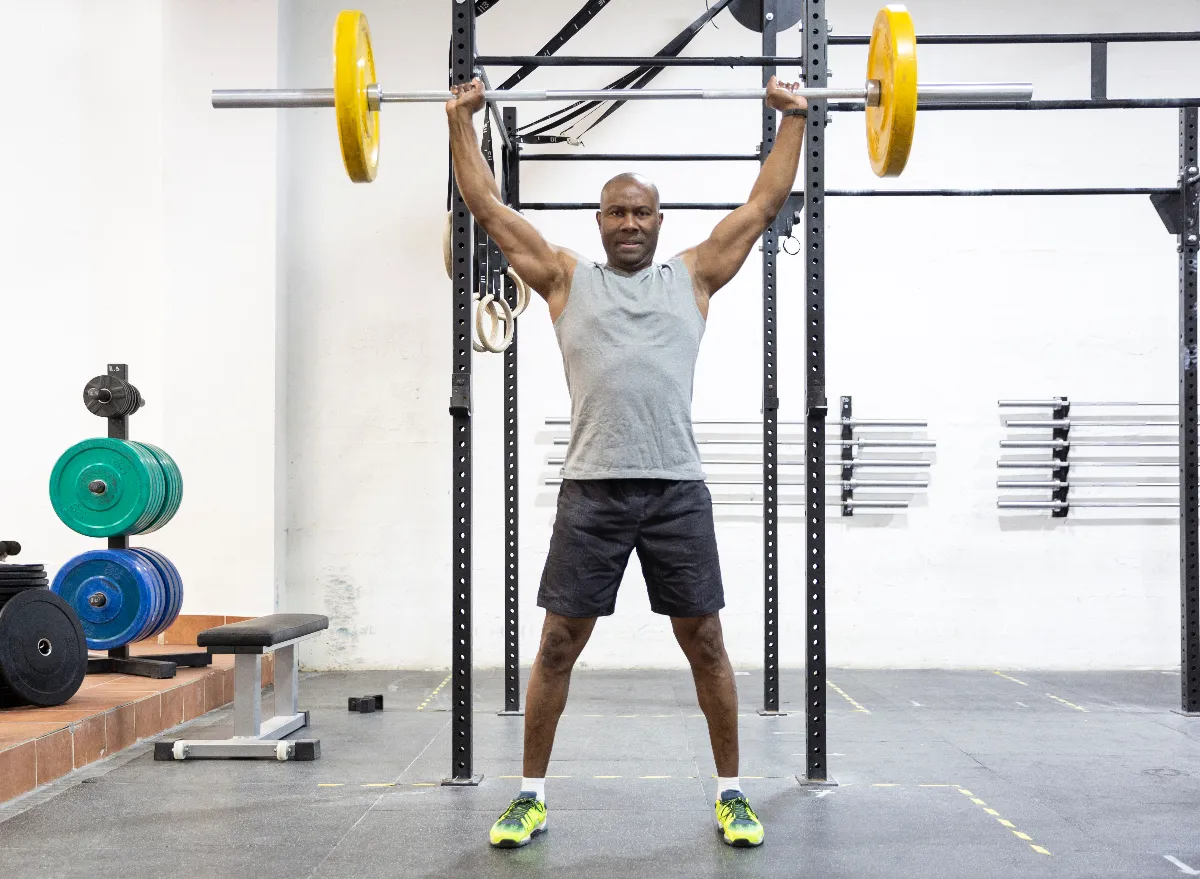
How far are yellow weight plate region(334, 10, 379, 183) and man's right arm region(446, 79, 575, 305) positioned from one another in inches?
9.7

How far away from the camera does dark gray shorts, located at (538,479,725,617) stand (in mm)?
2416

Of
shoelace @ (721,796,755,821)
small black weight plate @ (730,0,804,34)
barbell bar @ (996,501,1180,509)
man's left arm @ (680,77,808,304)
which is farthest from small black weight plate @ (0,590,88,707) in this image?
barbell bar @ (996,501,1180,509)

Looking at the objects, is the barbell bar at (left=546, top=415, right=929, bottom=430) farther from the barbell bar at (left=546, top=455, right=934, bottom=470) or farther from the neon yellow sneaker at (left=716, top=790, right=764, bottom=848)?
the neon yellow sneaker at (left=716, top=790, right=764, bottom=848)

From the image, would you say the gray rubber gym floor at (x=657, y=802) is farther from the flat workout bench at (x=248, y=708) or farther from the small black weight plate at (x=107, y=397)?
the small black weight plate at (x=107, y=397)

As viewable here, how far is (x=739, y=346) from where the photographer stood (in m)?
5.49

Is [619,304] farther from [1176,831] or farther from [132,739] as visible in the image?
[132,739]

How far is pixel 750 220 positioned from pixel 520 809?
1.47 metres

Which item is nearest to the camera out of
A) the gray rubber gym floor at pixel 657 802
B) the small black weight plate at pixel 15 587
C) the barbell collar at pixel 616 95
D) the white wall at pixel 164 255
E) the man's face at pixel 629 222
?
the gray rubber gym floor at pixel 657 802

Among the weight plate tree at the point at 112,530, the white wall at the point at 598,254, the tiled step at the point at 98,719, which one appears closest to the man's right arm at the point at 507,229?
the tiled step at the point at 98,719

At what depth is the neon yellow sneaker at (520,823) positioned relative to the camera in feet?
7.65

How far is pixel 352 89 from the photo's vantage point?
2547mm

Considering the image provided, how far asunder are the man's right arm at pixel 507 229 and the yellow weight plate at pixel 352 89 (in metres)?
0.25

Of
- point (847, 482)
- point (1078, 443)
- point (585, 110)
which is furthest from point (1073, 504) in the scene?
point (585, 110)

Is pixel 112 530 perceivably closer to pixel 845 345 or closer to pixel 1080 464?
pixel 845 345
